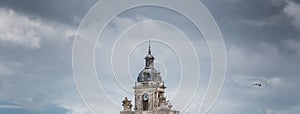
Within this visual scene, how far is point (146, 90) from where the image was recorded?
72.6 metres

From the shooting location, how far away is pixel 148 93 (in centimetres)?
7262

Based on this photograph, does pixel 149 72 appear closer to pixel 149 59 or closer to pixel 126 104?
pixel 149 59

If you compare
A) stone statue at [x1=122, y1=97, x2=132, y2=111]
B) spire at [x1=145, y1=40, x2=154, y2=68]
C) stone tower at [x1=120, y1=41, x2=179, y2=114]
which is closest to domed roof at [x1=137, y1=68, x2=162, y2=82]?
stone tower at [x1=120, y1=41, x2=179, y2=114]

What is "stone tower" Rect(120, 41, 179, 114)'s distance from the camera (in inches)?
2830

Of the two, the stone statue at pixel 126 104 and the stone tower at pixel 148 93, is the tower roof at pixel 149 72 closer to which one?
the stone tower at pixel 148 93

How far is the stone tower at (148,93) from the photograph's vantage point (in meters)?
71.9

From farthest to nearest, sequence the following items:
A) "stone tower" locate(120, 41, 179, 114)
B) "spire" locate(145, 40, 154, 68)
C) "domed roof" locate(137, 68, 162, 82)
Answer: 1. "spire" locate(145, 40, 154, 68)
2. "domed roof" locate(137, 68, 162, 82)
3. "stone tower" locate(120, 41, 179, 114)

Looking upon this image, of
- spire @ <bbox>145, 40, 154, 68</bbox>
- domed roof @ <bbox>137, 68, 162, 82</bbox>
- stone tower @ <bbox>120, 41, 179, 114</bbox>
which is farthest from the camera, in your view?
spire @ <bbox>145, 40, 154, 68</bbox>

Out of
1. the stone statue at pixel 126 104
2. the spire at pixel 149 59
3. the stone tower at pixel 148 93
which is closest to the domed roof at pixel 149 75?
the stone tower at pixel 148 93

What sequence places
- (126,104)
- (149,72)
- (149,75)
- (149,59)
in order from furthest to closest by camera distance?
1. (149,59)
2. (149,72)
3. (149,75)
4. (126,104)

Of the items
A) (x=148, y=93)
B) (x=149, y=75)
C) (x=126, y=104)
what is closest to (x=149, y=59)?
(x=149, y=75)

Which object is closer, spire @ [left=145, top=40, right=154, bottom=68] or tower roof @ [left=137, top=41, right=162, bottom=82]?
tower roof @ [left=137, top=41, right=162, bottom=82]

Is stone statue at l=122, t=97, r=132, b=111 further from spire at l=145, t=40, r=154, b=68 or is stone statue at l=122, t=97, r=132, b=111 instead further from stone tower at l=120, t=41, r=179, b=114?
spire at l=145, t=40, r=154, b=68

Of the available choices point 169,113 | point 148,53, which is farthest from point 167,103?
point 148,53
